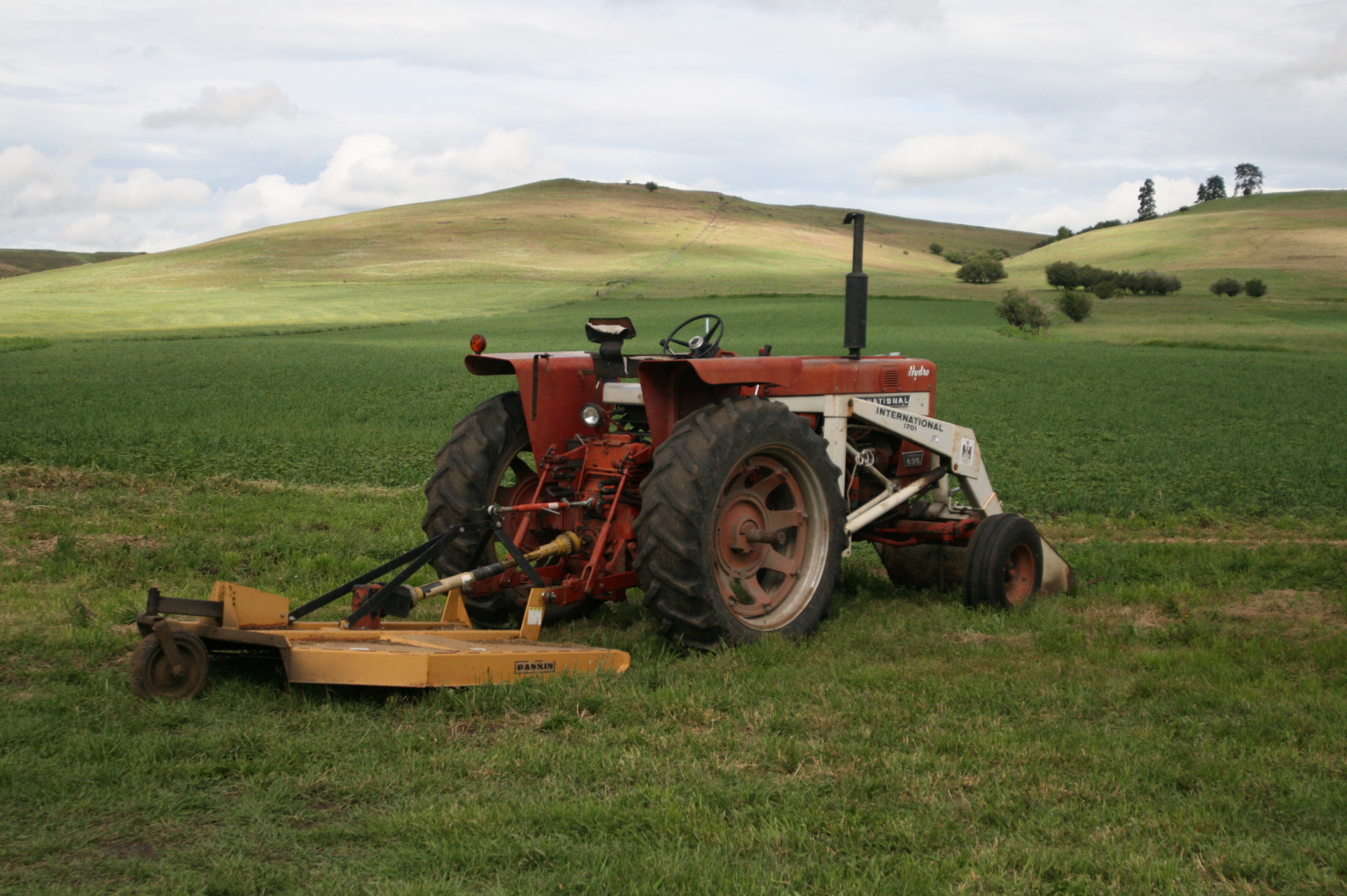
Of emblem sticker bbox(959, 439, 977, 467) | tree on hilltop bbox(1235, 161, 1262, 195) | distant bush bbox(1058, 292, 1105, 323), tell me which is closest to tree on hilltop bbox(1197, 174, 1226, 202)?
tree on hilltop bbox(1235, 161, 1262, 195)

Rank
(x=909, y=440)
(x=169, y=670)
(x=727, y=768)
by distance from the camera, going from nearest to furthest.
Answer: (x=727, y=768) → (x=169, y=670) → (x=909, y=440)

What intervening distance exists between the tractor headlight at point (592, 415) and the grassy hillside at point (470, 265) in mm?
44051

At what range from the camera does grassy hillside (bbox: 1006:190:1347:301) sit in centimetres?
6631

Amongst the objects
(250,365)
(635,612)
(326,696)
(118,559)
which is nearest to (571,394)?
(635,612)

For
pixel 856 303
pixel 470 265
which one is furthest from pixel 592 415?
pixel 470 265

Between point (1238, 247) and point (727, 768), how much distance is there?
8539 cm

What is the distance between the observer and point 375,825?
12.2 feet

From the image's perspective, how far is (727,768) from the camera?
4.28 meters

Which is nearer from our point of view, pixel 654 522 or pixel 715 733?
pixel 715 733

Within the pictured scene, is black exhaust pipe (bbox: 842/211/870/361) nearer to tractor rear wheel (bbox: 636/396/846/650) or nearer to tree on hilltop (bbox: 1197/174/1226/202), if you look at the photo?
tractor rear wheel (bbox: 636/396/846/650)

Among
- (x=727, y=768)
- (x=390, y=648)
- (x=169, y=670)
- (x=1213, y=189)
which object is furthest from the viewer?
(x=1213, y=189)

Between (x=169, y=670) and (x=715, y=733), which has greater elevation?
(x=169, y=670)

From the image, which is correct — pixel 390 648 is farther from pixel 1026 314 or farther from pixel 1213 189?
pixel 1213 189

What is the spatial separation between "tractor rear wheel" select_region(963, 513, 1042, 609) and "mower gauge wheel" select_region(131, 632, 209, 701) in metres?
4.68
